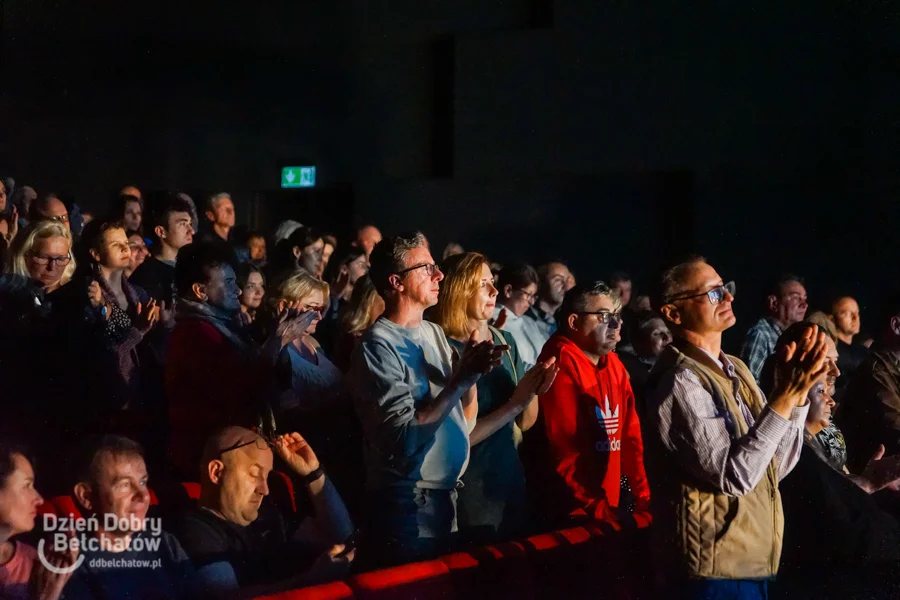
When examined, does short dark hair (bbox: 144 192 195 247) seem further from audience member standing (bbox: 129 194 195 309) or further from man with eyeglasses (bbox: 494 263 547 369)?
man with eyeglasses (bbox: 494 263 547 369)

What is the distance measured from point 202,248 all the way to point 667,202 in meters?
5.21

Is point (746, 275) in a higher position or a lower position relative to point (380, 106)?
lower

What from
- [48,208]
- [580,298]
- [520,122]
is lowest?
[580,298]

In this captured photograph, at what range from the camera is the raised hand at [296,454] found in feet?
9.45

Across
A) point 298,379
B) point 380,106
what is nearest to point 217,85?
point 380,106

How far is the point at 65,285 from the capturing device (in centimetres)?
362

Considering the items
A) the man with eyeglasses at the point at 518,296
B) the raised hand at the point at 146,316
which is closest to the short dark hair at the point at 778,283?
the man with eyeglasses at the point at 518,296

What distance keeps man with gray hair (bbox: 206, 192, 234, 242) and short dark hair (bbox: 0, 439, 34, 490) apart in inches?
129

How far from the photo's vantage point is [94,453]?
248 cm

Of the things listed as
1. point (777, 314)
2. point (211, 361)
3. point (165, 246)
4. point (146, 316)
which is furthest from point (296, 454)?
point (777, 314)

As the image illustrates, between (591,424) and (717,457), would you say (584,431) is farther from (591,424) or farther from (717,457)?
(717,457)

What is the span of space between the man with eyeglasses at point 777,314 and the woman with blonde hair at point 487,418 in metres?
2.02

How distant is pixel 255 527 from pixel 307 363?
3.26 feet

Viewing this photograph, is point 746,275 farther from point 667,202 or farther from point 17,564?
point 17,564
